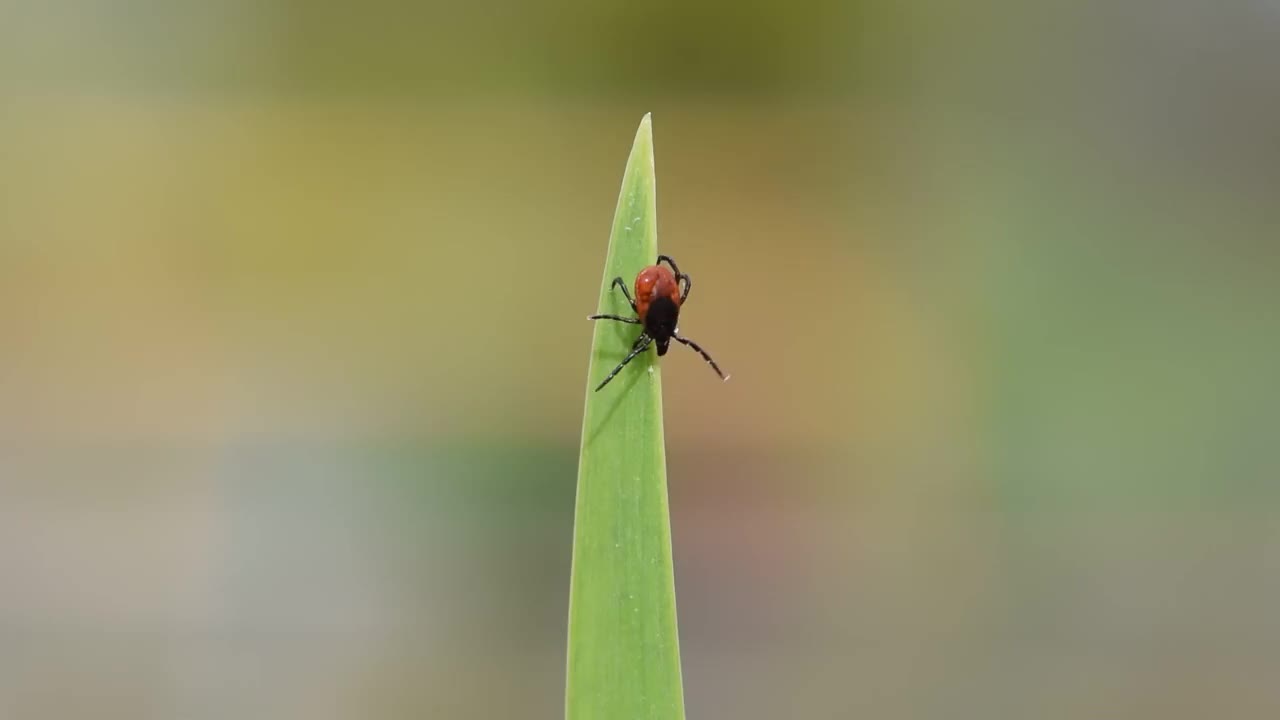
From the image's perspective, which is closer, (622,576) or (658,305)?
(622,576)

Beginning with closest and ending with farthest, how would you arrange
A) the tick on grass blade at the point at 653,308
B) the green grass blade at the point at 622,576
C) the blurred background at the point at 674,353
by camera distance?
the green grass blade at the point at 622,576 < the tick on grass blade at the point at 653,308 < the blurred background at the point at 674,353

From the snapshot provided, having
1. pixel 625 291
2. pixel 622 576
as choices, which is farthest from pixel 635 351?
pixel 622 576

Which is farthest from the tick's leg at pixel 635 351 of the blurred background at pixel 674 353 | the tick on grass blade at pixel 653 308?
the blurred background at pixel 674 353

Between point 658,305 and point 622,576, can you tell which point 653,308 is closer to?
point 658,305

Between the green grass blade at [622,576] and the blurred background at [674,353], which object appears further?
the blurred background at [674,353]

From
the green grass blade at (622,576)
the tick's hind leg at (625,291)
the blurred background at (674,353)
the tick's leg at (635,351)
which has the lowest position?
the green grass blade at (622,576)

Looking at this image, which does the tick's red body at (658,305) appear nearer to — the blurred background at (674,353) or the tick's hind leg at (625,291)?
the tick's hind leg at (625,291)

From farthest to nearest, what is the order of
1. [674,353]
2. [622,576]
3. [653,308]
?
[674,353], [653,308], [622,576]
